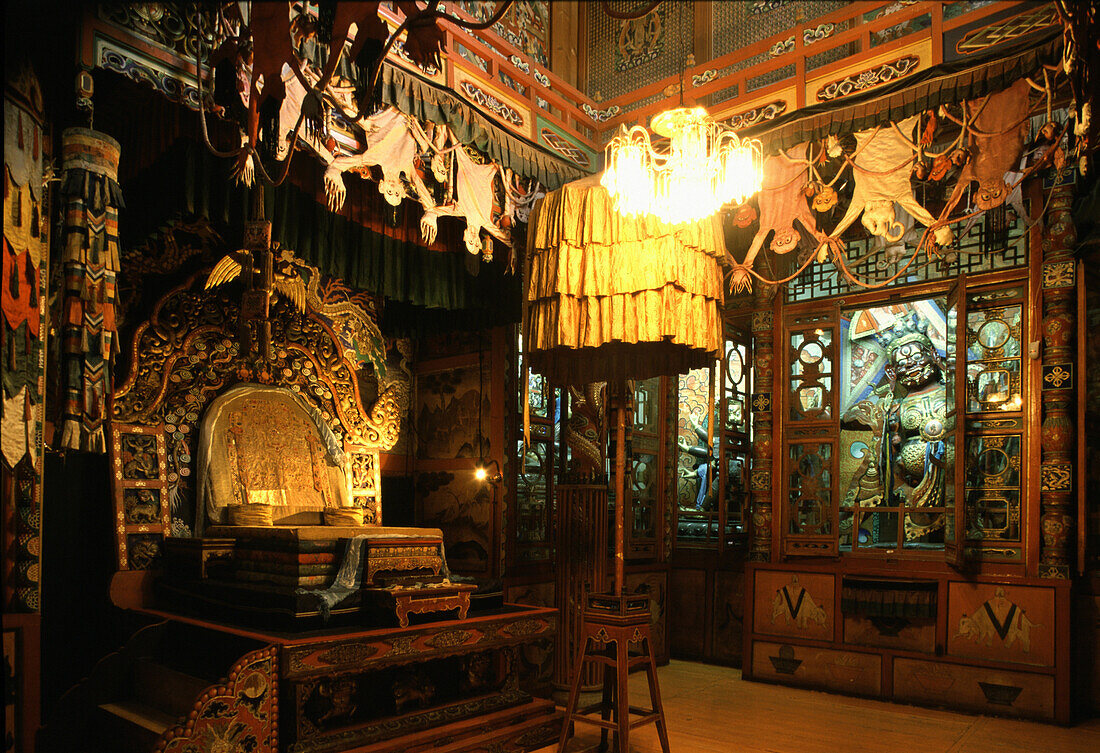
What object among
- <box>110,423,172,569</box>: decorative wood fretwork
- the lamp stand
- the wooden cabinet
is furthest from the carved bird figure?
the wooden cabinet

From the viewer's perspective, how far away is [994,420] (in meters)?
6.21

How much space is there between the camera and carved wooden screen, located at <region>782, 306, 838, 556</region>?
655 centimetres

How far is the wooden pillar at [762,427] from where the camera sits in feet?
22.3

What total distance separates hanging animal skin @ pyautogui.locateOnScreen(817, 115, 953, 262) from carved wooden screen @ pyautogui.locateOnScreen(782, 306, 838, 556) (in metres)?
1.77

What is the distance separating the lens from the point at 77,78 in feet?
11.9

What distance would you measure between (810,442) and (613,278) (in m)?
3.05

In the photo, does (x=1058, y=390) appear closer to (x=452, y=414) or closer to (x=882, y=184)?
(x=882, y=184)

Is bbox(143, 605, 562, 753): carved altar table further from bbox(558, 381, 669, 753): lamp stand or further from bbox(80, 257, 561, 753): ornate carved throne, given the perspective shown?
bbox(558, 381, 669, 753): lamp stand

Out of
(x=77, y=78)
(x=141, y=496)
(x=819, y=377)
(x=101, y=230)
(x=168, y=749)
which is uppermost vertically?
(x=77, y=78)

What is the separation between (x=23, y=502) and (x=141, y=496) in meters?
0.96

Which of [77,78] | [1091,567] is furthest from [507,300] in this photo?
[1091,567]

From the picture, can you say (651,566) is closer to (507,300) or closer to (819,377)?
(819,377)

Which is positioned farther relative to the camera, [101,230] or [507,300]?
[507,300]

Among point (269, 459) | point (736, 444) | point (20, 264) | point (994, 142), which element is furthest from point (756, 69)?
point (20, 264)
